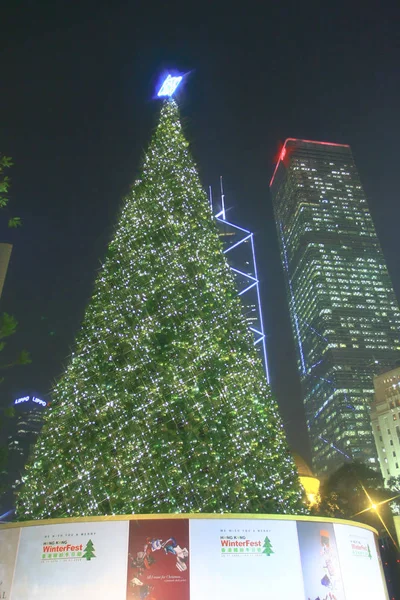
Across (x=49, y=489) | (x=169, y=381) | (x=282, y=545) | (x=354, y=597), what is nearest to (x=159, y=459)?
(x=169, y=381)

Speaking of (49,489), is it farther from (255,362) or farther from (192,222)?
(192,222)

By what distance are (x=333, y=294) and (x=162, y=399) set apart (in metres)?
103

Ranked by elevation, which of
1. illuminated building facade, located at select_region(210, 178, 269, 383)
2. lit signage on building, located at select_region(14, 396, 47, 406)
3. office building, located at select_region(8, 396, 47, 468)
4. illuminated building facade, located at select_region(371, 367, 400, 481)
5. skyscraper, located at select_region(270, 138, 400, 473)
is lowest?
illuminated building facade, located at select_region(210, 178, 269, 383)

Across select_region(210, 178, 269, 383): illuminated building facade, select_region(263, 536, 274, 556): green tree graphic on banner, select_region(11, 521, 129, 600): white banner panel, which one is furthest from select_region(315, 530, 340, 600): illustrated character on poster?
select_region(210, 178, 269, 383): illuminated building facade

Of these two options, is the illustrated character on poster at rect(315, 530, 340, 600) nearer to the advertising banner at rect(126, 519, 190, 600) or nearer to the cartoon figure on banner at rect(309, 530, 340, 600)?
the cartoon figure on banner at rect(309, 530, 340, 600)

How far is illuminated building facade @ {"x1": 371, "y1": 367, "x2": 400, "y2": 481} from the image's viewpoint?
64.5 m

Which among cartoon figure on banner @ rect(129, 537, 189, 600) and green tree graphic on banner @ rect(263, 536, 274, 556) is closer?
cartoon figure on banner @ rect(129, 537, 189, 600)

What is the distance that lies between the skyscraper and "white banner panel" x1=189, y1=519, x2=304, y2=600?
84233 millimetres

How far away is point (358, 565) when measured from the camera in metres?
8.41

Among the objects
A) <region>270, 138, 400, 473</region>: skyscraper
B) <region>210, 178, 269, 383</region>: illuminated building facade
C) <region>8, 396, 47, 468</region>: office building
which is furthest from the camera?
<region>270, 138, 400, 473</region>: skyscraper

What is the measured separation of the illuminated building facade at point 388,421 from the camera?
6450 centimetres

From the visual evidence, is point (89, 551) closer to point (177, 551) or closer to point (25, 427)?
point (177, 551)

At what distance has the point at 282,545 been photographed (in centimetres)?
747

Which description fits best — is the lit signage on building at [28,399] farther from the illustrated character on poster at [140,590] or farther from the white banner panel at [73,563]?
the illustrated character on poster at [140,590]
